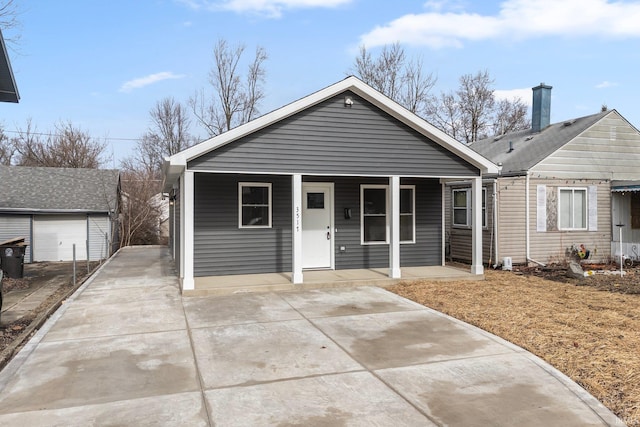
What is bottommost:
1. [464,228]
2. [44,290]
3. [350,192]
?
[44,290]

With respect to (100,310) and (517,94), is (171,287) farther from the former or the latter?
(517,94)

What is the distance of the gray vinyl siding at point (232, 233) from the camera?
30.7 feet

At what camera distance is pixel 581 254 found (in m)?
12.3

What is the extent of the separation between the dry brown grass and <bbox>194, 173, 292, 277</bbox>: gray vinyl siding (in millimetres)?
2859

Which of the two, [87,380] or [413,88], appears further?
[413,88]

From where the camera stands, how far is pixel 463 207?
13117 millimetres

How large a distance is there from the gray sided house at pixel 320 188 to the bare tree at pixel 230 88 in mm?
19614

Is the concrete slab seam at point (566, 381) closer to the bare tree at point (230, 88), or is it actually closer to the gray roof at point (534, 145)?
the gray roof at point (534, 145)

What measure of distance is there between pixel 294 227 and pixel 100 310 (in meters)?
3.64

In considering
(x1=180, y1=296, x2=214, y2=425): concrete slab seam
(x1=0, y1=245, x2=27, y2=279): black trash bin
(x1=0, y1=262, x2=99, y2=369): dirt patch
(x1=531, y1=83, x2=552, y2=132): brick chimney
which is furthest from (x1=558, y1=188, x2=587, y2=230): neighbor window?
(x1=0, y1=245, x2=27, y2=279): black trash bin

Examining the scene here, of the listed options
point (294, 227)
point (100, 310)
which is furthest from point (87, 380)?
point (294, 227)

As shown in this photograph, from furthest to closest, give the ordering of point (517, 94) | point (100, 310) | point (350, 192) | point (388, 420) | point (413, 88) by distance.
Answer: point (517, 94) → point (413, 88) → point (350, 192) → point (100, 310) → point (388, 420)

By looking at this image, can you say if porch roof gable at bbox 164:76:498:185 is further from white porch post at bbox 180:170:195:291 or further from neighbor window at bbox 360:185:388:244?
neighbor window at bbox 360:185:388:244

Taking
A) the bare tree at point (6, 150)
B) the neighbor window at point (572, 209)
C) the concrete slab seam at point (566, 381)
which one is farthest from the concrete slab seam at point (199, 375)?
the bare tree at point (6, 150)
